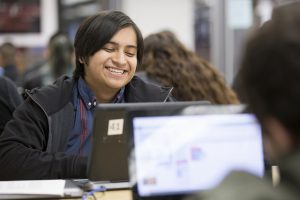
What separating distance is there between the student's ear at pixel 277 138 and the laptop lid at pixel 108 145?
0.81 meters

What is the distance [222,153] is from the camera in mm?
1528

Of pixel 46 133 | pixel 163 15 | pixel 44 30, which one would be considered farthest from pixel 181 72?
pixel 44 30

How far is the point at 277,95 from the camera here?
2.90 ft

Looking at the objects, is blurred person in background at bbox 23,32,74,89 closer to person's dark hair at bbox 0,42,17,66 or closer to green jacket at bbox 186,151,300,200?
person's dark hair at bbox 0,42,17,66

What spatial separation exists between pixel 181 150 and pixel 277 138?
63 cm

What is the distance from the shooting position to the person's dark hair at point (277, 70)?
873 millimetres

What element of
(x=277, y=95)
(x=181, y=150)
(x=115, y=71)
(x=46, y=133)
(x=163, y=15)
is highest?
(x=163, y=15)

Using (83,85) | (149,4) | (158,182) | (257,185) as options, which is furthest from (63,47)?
(257,185)

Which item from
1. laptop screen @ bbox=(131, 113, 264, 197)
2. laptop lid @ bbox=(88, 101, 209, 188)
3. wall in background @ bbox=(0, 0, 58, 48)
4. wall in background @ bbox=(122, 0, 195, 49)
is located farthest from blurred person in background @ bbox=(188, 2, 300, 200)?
wall in background @ bbox=(0, 0, 58, 48)

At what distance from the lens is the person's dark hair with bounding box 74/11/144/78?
237 cm

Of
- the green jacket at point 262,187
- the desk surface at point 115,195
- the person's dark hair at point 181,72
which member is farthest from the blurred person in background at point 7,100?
the green jacket at point 262,187

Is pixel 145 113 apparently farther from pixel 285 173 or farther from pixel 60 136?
pixel 60 136

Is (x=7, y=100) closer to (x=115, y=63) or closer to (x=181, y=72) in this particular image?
(x=115, y=63)

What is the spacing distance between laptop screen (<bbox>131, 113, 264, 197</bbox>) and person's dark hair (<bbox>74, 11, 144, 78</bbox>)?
35.8 inches
